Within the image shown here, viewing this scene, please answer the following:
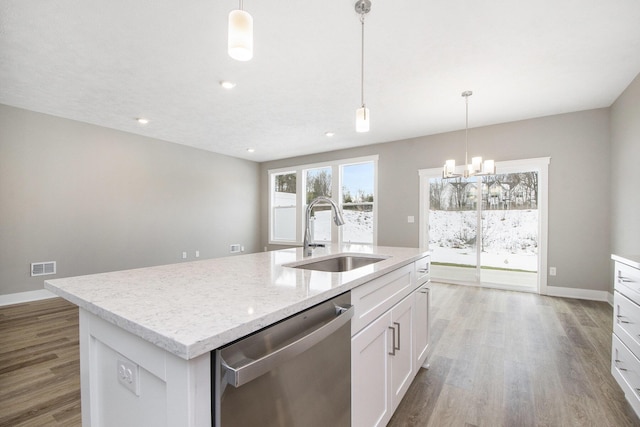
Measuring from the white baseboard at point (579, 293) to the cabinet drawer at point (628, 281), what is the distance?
2786mm

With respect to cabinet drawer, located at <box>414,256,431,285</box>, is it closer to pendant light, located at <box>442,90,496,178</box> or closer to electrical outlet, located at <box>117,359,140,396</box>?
electrical outlet, located at <box>117,359,140,396</box>

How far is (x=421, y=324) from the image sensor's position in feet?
6.64

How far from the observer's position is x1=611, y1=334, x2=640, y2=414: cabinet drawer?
5.14ft

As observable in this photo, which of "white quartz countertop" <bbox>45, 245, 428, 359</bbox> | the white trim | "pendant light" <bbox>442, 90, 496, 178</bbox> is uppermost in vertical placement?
the white trim

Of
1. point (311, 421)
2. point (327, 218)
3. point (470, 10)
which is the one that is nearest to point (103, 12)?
point (470, 10)

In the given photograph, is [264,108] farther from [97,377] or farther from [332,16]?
[97,377]

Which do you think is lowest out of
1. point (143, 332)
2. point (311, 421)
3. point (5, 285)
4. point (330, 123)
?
point (5, 285)

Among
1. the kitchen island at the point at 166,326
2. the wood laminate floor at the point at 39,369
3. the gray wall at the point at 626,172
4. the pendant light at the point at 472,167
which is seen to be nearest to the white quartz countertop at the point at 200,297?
the kitchen island at the point at 166,326

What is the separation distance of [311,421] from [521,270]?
4917 millimetres

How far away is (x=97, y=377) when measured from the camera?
88 centimetres

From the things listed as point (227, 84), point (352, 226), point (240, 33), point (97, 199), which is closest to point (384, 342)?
point (240, 33)

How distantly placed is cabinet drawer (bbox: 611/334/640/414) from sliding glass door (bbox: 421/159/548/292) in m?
2.86

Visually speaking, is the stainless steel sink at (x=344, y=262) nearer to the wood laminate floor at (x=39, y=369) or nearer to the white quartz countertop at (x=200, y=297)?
the white quartz countertop at (x=200, y=297)

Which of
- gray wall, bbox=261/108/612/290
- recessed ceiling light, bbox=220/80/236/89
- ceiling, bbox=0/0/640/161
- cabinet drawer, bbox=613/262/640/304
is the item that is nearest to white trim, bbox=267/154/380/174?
ceiling, bbox=0/0/640/161
